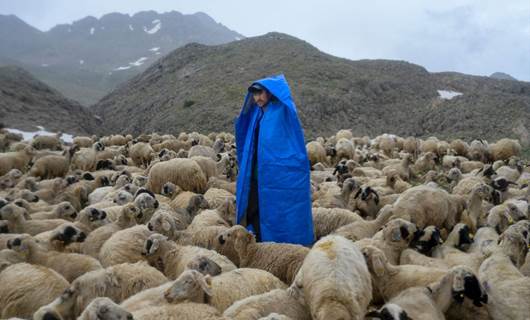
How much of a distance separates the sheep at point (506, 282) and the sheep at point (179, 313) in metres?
3.23

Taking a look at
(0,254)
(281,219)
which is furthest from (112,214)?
(281,219)

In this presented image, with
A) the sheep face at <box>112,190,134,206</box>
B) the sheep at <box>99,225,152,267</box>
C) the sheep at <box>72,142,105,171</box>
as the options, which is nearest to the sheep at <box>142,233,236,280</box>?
the sheep at <box>99,225,152,267</box>

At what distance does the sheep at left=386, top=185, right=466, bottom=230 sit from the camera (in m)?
9.06

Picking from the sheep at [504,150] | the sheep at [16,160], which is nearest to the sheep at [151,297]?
the sheep at [16,160]

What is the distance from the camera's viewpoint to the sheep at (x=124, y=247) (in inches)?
297

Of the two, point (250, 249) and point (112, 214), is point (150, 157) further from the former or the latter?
point (250, 249)

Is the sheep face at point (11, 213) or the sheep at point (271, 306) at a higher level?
the sheep at point (271, 306)

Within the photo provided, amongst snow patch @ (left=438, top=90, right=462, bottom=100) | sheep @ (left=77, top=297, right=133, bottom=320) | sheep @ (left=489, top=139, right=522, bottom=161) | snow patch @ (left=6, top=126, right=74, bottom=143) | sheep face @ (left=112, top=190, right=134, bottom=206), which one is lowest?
snow patch @ (left=6, top=126, right=74, bottom=143)

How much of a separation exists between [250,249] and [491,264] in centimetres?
336

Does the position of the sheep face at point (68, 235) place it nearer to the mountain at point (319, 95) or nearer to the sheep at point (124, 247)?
the sheep at point (124, 247)

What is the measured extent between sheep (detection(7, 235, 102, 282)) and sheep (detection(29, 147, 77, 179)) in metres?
9.61

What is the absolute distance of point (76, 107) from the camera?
180ft

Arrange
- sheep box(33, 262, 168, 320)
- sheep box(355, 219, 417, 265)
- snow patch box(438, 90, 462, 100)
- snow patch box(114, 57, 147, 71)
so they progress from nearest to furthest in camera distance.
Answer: sheep box(33, 262, 168, 320), sheep box(355, 219, 417, 265), snow patch box(438, 90, 462, 100), snow patch box(114, 57, 147, 71)

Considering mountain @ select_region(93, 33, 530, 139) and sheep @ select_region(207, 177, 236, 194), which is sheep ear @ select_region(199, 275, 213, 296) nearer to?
sheep @ select_region(207, 177, 236, 194)
